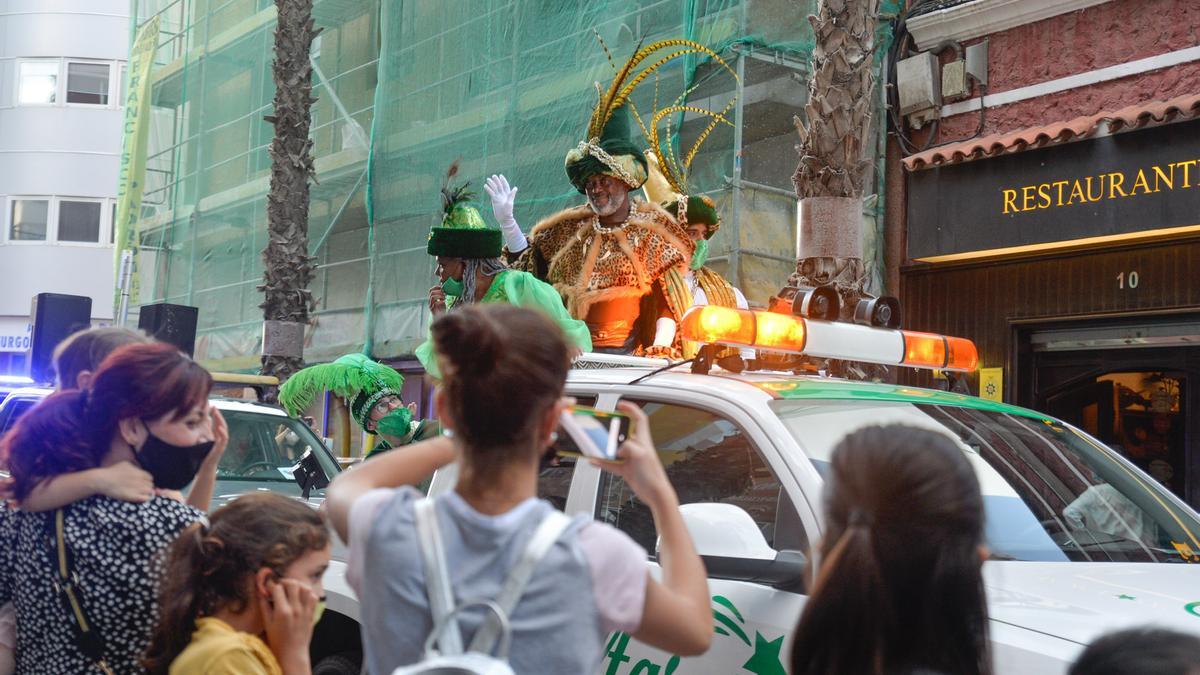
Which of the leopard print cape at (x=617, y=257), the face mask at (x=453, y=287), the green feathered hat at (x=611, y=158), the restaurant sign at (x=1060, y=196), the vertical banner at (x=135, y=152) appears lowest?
the face mask at (x=453, y=287)

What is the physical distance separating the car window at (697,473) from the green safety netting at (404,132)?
6005 millimetres

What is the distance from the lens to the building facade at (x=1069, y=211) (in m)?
9.65

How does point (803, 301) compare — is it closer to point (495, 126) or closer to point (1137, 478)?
point (1137, 478)

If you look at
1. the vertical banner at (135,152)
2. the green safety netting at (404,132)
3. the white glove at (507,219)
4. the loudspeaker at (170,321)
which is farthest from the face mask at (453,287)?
the vertical banner at (135,152)

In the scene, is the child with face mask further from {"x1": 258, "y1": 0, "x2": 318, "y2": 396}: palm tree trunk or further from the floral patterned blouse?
{"x1": 258, "y1": 0, "x2": 318, "y2": 396}: palm tree trunk

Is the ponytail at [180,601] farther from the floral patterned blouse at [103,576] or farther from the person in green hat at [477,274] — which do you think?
the person in green hat at [477,274]

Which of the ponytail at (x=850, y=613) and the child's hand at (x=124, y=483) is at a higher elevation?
the child's hand at (x=124, y=483)

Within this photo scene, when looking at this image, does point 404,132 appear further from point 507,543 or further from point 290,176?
point 507,543

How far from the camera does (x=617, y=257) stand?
225 inches

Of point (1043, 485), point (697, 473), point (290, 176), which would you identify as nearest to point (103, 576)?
point (697, 473)

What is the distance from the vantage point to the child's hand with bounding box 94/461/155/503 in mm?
2588

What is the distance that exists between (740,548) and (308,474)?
5.28 meters

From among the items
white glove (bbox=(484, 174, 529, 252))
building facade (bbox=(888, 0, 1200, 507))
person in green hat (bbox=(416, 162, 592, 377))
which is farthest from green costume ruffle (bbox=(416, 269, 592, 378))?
building facade (bbox=(888, 0, 1200, 507))

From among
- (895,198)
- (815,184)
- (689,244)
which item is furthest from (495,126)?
(689,244)
